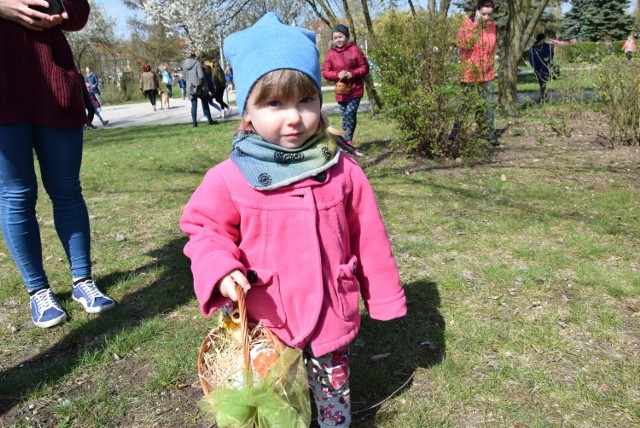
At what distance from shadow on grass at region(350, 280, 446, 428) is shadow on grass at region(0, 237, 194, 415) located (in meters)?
1.21

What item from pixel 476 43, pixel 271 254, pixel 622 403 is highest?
pixel 476 43

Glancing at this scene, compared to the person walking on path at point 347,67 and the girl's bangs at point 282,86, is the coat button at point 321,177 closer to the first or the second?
the girl's bangs at point 282,86

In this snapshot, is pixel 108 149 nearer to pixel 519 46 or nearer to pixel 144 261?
pixel 144 261

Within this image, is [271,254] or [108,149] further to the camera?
[108,149]

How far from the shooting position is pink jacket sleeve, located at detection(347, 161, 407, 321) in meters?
1.90

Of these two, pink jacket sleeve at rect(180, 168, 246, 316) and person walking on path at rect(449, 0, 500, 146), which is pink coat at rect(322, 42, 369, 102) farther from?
pink jacket sleeve at rect(180, 168, 246, 316)

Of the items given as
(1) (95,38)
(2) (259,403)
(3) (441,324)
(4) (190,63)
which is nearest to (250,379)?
(2) (259,403)

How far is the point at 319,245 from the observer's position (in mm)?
1741

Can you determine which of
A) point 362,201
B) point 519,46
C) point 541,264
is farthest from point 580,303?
point 519,46

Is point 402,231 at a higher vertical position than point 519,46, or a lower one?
lower

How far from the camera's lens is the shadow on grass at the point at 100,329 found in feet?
8.07

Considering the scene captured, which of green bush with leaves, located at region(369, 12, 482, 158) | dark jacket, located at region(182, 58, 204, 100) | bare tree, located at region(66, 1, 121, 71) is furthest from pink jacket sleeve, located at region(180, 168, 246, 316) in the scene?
bare tree, located at region(66, 1, 121, 71)

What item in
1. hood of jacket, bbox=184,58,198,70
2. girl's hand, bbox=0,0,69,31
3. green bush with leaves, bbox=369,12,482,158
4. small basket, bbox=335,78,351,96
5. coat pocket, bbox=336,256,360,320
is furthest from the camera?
hood of jacket, bbox=184,58,198,70

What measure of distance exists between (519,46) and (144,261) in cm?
868
